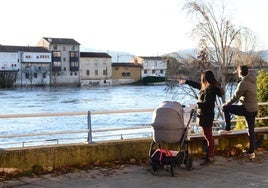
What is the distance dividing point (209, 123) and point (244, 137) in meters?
1.74

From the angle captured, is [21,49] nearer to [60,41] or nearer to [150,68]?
[60,41]

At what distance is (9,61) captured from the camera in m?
117

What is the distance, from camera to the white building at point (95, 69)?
131000 millimetres

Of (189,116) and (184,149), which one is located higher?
(189,116)

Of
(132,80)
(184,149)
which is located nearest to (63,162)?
(184,149)

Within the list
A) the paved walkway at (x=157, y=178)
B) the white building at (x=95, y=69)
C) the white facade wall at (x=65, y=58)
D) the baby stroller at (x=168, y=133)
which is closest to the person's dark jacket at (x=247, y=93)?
the paved walkway at (x=157, y=178)

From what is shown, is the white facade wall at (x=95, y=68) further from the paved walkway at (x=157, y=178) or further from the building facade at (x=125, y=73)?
the paved walkway at (x=157, y=178)

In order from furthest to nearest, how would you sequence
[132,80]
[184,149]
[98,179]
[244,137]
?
[132,80] < [244,137] < [184,149] < [98,179]

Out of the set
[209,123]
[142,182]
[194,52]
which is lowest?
[142,182]

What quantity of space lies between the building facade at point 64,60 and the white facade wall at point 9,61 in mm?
10156

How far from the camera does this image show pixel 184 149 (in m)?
6.95

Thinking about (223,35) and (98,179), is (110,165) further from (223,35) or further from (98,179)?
(223,35)

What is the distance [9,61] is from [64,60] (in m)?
16.9

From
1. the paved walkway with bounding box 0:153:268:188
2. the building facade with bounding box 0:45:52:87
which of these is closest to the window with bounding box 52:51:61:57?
the building facade with bounding box 0:45:52:87
